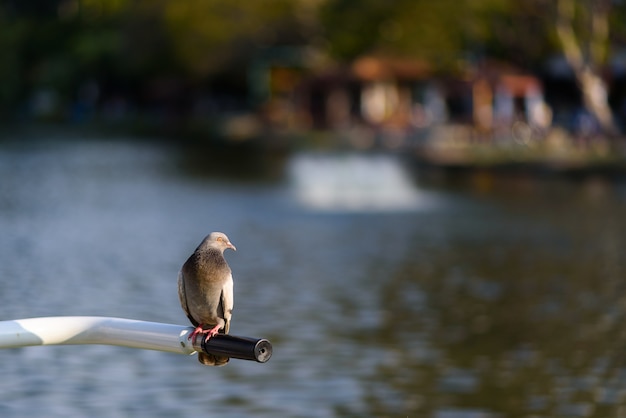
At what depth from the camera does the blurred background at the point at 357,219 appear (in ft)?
54.0

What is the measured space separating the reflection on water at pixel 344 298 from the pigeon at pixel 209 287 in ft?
20.8

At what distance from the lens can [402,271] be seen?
26.3m

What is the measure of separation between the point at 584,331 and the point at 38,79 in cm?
12335

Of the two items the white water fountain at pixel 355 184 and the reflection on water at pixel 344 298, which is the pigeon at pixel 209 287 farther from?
the white water fountain at pixel 355 184

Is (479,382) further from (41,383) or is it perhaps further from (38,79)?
(38,79)

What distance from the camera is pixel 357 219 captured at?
119 feet

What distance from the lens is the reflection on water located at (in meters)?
15.7

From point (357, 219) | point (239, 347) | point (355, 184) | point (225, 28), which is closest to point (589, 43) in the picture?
point (355, 184)

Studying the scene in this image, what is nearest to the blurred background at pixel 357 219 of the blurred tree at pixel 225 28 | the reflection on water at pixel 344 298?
the reflection on water at pixel 344 298

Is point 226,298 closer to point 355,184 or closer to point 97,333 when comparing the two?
point 97,333

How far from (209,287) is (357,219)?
91.9ft

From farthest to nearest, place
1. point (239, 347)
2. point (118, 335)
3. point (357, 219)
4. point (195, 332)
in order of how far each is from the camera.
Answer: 1. point (357, 219)
2. point (118, 335)
3. point (195, 332)
4. point (239, 347)

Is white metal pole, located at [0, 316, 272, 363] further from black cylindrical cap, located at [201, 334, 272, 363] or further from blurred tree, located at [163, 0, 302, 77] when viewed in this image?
blurred tree, located at [163, 0, 302, 77]

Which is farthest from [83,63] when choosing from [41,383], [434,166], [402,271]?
[41,383]
